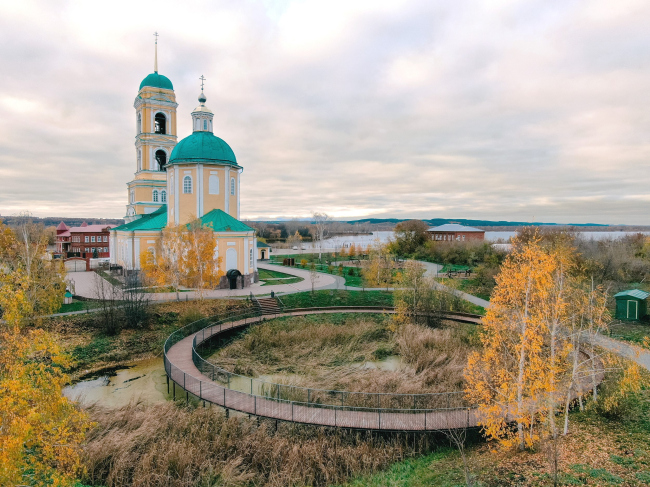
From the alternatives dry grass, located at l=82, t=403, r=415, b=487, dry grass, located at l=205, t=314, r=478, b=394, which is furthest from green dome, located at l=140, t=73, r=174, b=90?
dry grass, located at l=82, t=403, r=415, b=487

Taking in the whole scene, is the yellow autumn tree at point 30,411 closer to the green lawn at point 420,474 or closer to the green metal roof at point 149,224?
the green lawn at point 420,474

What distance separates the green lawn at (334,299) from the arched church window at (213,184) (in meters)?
11.8

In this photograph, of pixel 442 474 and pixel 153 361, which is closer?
pixel 442 474

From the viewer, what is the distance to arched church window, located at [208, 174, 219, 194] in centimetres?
3219

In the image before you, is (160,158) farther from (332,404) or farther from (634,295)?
(634,295)

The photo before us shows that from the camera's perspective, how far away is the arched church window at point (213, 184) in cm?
3219

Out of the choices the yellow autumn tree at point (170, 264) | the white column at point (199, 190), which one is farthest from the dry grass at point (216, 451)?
the white column at point (199, 190)

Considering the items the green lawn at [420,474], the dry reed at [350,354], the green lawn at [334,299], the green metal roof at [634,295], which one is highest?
the green metal roof at [634,295]

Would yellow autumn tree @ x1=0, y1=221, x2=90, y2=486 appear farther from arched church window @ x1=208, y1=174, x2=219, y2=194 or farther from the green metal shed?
the green metal shed

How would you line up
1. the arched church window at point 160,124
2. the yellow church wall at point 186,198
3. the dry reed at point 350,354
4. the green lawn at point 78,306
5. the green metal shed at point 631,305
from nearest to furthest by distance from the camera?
the dry reed at point 350,354, the green metal shed at point 631,305, the green lawn at point 78,306, the yellow church wall at point 186,198, the arched church window at point 160,124

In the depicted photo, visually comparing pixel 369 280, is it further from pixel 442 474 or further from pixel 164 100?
pixel 164 100

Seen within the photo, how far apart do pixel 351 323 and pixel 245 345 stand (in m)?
7.16

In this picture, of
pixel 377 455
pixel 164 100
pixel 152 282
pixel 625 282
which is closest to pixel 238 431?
pixel 377 455

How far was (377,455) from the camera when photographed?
10.4 metres
